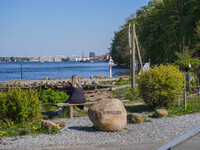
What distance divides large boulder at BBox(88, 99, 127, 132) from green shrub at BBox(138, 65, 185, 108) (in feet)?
11.4

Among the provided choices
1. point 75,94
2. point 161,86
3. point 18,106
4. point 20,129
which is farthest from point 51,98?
point 20,129

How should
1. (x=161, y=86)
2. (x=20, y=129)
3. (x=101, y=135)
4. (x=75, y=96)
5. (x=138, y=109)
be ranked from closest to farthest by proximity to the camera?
(x=101, y=135) < (x=20, y=129) < (x=75, y=96) < (x=161, y=86) < (x=138, y=109)

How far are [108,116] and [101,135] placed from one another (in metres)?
0.52

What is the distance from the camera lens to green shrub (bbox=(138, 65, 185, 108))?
11.2 m

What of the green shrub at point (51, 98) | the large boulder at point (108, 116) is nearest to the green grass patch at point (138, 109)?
the green shrub at point (51, 98)

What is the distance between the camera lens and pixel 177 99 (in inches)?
471

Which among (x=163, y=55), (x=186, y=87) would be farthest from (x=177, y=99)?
(x=163, y=55)

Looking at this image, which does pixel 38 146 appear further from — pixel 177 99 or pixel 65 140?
pixel 177 99

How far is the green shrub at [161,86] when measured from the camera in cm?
1124

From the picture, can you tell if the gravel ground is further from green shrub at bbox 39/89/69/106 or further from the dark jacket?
green shrub at bbox 39/89/69/106

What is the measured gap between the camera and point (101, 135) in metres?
7.83

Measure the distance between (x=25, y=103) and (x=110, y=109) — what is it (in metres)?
2.68

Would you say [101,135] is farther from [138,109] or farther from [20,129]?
[138,109]

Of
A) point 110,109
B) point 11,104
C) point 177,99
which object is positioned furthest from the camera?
point 177,99
